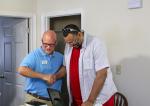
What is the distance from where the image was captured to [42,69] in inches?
109

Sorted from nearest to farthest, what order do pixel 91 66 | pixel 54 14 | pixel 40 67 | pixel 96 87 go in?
pixel 96 87
pixel 91 66
pixel 40 67
pixel 54 14

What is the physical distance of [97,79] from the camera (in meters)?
2.33

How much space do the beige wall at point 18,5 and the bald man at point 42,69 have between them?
1.60 metres

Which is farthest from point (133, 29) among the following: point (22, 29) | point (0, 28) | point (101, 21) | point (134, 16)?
point (0, 28)

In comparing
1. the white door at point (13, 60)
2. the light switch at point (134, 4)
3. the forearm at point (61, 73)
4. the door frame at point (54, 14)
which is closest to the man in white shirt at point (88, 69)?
the forearm at point (61, 73)

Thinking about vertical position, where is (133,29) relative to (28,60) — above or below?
above

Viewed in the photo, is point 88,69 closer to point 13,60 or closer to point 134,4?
point 134,4

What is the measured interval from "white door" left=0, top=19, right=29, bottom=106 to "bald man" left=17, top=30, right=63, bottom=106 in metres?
1.71

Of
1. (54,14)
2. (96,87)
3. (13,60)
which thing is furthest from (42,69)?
(13,60)

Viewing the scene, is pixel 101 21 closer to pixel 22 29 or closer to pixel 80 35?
pixel 80 35

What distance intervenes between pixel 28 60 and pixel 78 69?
542 mm

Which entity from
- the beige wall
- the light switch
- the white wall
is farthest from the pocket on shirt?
the beige wall

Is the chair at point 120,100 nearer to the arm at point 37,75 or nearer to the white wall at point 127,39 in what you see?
the white wall at point 127,39

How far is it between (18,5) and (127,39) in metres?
1.99
